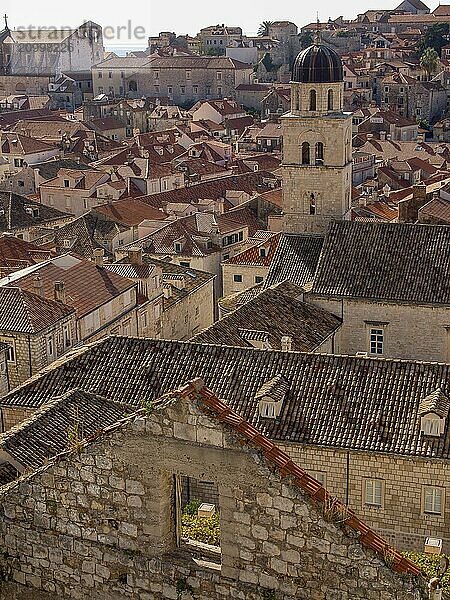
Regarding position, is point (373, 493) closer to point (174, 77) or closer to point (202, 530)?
point (202, 530)

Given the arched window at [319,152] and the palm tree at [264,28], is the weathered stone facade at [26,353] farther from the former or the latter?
the palm tree at [264,28]

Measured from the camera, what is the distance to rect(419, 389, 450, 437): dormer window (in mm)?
22422

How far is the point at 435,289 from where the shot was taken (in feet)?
114

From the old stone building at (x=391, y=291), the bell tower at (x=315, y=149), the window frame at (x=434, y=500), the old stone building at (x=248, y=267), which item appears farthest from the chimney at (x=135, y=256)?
the window frame at (x=434, y=500)

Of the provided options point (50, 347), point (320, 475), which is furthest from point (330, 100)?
point (320, 475)

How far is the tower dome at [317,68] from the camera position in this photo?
43.0 meters

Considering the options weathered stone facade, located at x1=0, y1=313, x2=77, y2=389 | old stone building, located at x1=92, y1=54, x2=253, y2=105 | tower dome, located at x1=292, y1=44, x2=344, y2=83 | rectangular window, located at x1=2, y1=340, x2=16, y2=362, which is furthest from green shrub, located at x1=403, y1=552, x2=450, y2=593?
old stone building, located at x1=92, y1=54, x2=253, y2=105

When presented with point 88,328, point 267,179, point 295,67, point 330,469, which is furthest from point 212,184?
point 330,469

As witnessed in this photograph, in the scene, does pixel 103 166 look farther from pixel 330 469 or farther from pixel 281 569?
pixel 281 569

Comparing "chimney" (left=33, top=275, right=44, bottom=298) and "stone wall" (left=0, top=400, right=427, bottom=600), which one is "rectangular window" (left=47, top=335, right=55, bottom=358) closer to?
"chimney" (left=33, top=275, right=44, bottom=298)

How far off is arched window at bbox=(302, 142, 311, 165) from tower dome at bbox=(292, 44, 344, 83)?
2.70m

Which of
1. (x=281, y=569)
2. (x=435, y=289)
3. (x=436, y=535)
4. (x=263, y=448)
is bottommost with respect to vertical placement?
(x=436, y=535)

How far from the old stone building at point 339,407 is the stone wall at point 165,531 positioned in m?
12.3

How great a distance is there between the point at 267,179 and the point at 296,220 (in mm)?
29749
